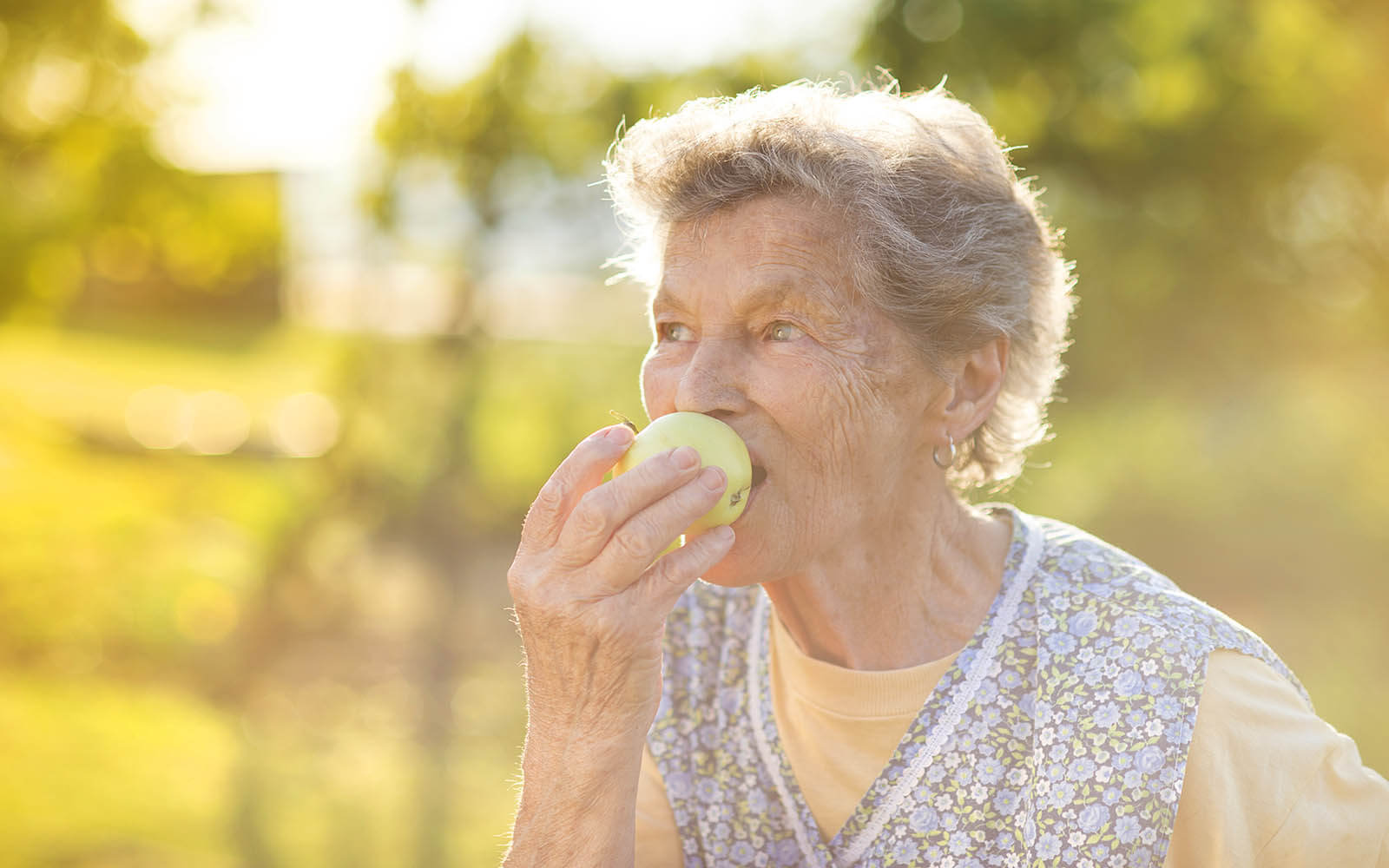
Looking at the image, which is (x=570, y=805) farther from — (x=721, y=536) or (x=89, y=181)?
(x=89, y=181)

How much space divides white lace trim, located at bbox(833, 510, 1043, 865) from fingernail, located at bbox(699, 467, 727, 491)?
0.70 m

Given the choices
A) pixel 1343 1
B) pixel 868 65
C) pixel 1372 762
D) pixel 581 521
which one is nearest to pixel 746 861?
pixel 581 521

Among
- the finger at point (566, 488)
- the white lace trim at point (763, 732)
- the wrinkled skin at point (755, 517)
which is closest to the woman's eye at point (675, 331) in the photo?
the wrinkled skin at point (755, 517)

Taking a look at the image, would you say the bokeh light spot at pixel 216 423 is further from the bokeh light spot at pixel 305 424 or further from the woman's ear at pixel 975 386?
the woman's ear at pixel 975 386

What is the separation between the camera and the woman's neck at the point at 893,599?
233 cm

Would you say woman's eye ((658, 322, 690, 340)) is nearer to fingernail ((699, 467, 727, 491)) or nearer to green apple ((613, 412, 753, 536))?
green apple ((613, 412, 753, 536))

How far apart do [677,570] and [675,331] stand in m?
0.60

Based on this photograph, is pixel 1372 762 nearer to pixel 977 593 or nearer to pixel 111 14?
pixel 977 593

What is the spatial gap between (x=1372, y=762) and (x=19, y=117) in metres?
7.08

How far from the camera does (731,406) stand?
2129 mm

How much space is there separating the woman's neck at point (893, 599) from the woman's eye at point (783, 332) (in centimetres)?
47

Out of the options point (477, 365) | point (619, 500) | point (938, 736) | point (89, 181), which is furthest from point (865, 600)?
point (89, 181)

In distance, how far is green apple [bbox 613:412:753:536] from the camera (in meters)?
1.99

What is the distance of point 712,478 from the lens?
1.91 meters
